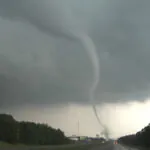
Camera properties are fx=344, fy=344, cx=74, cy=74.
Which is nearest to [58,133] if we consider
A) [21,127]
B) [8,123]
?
[21,127]

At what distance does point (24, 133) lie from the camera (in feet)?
502

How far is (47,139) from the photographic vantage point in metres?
166

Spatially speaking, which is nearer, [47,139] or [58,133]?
[47,139]

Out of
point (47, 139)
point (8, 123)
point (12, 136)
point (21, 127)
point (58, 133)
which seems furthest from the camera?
point (58, 133)

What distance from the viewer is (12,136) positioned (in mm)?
132625

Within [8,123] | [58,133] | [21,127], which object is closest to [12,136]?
[8,123]

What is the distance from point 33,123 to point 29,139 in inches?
932

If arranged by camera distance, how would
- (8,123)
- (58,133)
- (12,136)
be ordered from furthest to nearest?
(58,133) < (8,123) < (12,136)

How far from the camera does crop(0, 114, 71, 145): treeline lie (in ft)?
438

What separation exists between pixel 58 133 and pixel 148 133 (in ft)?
182

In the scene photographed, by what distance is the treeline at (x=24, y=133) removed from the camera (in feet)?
438

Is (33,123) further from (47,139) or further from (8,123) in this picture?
(8,123)

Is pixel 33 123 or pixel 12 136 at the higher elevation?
pixel 33 123

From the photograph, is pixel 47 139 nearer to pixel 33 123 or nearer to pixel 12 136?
pixel 33 123
